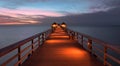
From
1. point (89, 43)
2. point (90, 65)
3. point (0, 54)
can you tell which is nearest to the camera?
point (0, 54)

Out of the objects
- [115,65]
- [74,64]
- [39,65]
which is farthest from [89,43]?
[115,65]

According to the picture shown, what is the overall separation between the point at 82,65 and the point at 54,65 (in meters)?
1.02

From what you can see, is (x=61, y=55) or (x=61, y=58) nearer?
(x=61, y=58)

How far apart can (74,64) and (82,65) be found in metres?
0.34

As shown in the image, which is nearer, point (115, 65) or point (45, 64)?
point (45, 64)

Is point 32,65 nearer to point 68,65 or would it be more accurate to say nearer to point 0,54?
point 68,65

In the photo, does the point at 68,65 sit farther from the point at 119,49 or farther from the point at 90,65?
the point at 119,49

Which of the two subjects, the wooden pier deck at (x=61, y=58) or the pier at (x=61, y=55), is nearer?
the pier at (x=61, y=55)

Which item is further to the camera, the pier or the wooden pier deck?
the wooden pier deck

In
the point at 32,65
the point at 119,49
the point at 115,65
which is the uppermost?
the point at 119,49

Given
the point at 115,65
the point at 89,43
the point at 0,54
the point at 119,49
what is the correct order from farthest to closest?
the point at 115,65, the point at 89,43, the point at 119,49, the point at 0,54

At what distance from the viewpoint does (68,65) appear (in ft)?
25.4

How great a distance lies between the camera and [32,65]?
309 inches

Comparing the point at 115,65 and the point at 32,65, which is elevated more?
the point at 32,65
